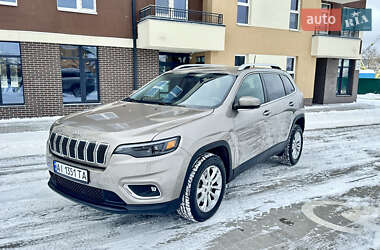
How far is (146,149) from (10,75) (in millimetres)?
10326

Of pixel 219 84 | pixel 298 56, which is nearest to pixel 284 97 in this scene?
pixel 219 84

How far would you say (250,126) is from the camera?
162 inches

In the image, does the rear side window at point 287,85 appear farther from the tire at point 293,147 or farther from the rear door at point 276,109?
the tire at point 293,147

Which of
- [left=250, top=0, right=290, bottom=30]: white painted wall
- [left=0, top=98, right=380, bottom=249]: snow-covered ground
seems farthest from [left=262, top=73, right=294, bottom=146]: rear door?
[left=250, top=0, right=290, bottom=30]: white painted wall

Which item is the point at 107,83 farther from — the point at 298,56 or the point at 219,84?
the point at 298,56

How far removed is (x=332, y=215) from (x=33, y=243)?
350 cm

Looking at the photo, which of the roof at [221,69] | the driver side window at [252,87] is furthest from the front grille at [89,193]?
the roof at [221,69]

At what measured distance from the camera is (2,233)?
3.22 m

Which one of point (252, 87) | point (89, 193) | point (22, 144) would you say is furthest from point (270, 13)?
point (89, 193)

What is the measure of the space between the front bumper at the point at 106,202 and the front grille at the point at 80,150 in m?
0.29

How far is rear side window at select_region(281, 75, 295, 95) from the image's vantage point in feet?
18.1

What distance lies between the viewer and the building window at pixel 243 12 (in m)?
14.2

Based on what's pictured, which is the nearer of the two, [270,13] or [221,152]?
[221,152]

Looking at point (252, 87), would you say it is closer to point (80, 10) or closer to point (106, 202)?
point (106, 202)
